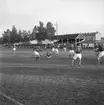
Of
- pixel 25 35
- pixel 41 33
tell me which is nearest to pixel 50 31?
pixel 41 33

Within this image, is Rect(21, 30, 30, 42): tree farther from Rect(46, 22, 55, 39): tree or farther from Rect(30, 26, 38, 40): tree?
Rect(46, 22, 55, 39): tree

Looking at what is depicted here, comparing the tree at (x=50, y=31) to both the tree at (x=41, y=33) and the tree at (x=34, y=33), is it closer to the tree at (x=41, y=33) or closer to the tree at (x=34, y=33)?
the tree at (x=41, y=33)

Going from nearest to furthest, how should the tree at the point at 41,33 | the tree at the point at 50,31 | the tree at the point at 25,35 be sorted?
the tree at the point at 41,33
the tree at the point at 50,31
the tree at the point at 25,35

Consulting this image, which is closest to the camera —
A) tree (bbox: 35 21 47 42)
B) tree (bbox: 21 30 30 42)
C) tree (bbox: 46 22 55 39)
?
tree (bbox: 35 21 47 42)

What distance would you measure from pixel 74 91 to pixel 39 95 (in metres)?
1.33

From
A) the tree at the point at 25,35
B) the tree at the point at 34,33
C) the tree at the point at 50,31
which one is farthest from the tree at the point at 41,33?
the tree at the point at 25,35

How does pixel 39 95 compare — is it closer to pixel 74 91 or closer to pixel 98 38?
pixel 74 91

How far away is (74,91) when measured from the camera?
7328mm

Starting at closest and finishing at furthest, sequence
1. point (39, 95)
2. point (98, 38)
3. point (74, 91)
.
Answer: point (39, 95)
point (74, 91)
point (98, 38)

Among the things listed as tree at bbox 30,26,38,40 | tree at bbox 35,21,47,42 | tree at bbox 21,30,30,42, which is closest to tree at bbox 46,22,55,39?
tree at bbox 35,21,47,42

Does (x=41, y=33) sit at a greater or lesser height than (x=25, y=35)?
lesser

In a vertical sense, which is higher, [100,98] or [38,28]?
[38,28]

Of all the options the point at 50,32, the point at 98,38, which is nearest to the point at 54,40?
the point at 50,32

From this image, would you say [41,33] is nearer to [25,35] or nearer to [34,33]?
[34,33]
